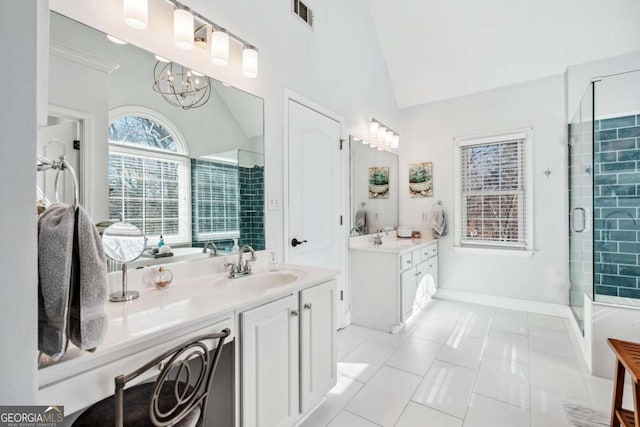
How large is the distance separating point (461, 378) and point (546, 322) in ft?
5.91

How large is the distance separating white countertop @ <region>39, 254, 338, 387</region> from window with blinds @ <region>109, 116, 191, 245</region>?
236mm

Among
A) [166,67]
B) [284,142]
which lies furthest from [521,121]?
[166,67]

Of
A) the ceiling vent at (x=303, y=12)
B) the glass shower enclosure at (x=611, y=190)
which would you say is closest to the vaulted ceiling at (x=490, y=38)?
the glass shower enclosure at (x=611, y=190)

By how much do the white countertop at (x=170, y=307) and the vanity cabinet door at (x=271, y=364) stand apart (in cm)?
8

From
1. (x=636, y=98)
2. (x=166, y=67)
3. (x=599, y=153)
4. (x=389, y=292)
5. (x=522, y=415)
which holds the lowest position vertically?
(x=522, y=415)

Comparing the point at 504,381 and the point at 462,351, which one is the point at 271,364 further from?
the point at 462,351

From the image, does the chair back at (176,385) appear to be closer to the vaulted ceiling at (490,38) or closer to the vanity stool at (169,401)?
the vanity stool at (169,401)

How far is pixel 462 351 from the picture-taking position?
99.3 inches

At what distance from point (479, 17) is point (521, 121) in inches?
52.2

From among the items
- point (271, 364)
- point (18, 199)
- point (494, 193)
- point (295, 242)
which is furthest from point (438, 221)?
point (18, 199)

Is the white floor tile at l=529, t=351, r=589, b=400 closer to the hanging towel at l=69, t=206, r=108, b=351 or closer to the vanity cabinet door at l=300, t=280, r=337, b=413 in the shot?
the vanity cabinet door at l=300, t=280, r=337, b=413

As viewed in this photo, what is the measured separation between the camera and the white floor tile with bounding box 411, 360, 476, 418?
71.9 inches

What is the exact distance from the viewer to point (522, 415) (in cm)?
173

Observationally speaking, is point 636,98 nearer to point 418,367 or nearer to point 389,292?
point 389,292
